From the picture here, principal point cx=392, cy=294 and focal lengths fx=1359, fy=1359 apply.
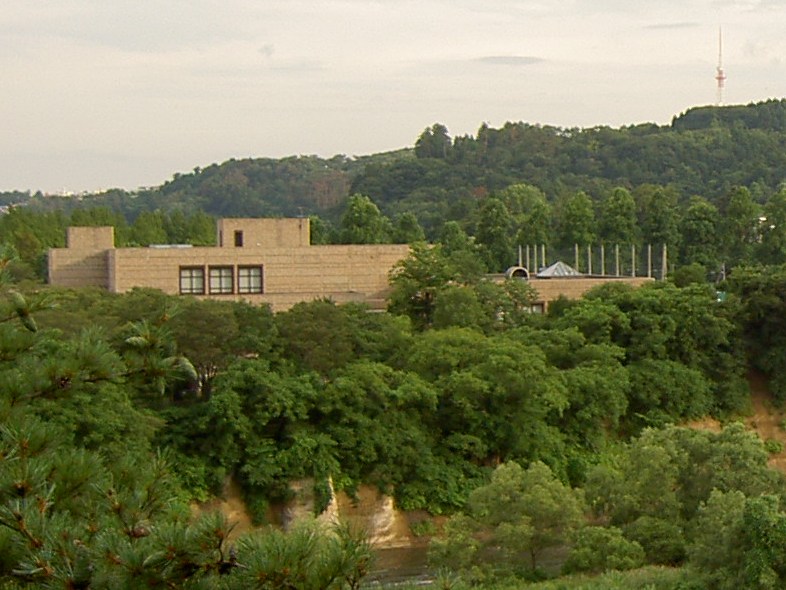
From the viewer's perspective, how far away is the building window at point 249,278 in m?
33.0

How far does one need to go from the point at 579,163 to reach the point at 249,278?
53.5 m

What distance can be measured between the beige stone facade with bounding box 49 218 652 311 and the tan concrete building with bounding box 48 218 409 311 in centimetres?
2

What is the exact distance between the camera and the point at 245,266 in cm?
3303

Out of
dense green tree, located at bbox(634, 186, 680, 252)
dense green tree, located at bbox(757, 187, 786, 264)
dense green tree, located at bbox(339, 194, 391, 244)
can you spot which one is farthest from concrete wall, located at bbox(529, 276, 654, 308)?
dense green tree, located at bbox(339, 194, 391, 244)

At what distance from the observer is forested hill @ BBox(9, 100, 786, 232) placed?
74.9 m

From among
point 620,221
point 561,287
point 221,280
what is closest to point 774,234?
point 620,221

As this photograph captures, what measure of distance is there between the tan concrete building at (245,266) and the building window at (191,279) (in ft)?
0.08

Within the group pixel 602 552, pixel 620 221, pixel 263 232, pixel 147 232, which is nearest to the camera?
pixel 602 552

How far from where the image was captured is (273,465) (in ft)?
78.9

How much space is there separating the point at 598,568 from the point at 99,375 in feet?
39.7

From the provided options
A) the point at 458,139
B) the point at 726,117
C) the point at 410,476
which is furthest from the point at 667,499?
Answer: the point at 726,117

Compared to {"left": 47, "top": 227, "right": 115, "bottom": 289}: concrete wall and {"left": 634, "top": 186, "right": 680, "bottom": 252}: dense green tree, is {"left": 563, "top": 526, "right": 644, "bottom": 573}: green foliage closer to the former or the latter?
{"left": 47, "top": 227, "right": 115, "bottom": 289}: concrete wall

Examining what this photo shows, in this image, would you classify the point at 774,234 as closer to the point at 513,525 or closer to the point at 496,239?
the point at 496,239

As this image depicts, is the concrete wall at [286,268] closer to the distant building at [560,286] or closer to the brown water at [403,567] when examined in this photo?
the distant building at [560,286]
